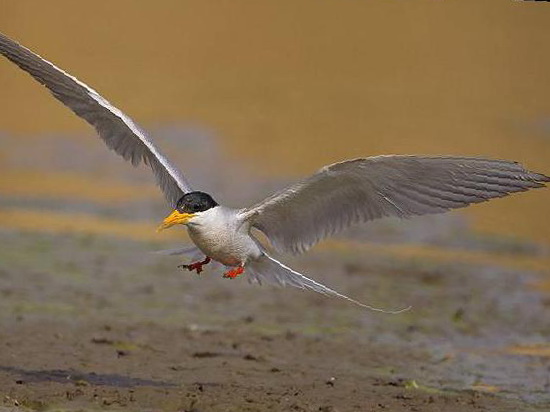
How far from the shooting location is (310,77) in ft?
78.2

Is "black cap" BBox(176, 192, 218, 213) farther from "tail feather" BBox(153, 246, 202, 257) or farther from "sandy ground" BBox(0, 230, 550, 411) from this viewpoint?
"sandy ground" BBox(0, 230, 550, 411)

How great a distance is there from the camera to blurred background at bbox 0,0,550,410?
498 inches

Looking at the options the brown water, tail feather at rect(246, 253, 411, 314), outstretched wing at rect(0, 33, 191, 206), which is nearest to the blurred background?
the brown water

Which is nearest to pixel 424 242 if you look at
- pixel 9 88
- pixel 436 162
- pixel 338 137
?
pixel 338 137

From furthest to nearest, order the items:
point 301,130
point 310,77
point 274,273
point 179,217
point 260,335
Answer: point 310,77, point 301,130, point 260,335, point 274,273, point 179,217

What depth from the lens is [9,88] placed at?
69.4 ft

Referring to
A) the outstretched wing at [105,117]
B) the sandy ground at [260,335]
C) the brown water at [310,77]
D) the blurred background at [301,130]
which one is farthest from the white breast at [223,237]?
the brown water at [310,77]

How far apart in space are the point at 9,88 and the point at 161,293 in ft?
31.2

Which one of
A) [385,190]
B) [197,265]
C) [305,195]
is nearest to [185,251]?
[197,265]

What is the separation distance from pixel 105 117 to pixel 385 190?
2145 millimetres

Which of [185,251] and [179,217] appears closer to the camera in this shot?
[179,217]

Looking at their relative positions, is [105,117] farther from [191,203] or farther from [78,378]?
[78,378]

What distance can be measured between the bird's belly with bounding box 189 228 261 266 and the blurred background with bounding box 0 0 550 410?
205cm

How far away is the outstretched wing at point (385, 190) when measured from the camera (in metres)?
8.33
